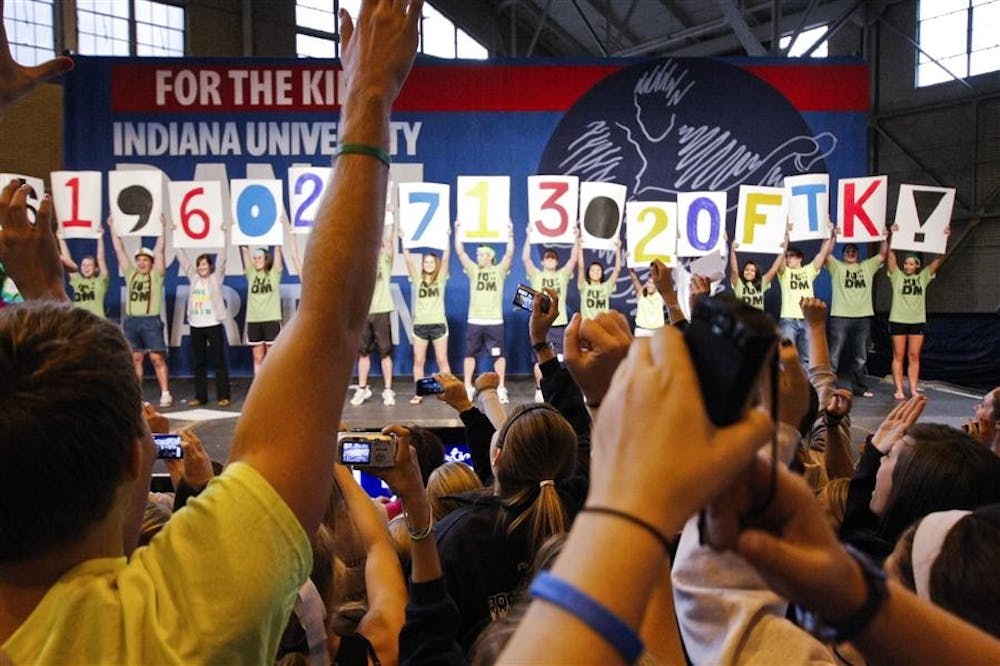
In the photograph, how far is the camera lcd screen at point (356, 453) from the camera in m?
1.43

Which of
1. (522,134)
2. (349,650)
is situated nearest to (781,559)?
(349,650)

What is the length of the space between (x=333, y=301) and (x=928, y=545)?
2.49ft

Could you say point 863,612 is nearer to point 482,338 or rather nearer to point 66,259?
point 482,338

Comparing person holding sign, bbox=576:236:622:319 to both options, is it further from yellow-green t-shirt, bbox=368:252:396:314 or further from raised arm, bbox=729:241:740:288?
yellow-green t-shirt, bbox=368:252:396:314

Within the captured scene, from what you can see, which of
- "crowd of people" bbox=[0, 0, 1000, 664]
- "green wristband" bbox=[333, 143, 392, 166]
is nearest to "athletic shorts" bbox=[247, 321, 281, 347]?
"crowd of people" bbox=[0, 0, 1000, 664]

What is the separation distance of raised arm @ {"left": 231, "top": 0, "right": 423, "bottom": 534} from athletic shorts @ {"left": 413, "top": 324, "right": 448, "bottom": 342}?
743 cm

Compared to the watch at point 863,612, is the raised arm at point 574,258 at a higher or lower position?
higher

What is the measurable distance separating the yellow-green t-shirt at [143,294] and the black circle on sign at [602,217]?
4246 mm

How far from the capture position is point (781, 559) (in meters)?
0.62

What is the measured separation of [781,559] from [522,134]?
9.37 m

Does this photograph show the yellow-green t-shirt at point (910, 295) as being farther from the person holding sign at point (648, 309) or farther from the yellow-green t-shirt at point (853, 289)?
the person holding sign at point (648, 309)

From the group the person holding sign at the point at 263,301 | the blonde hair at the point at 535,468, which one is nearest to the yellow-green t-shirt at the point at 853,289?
the person holding sign at the point at 263,301

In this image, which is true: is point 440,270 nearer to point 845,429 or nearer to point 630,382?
point 845,429

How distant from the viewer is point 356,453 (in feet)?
4.74
